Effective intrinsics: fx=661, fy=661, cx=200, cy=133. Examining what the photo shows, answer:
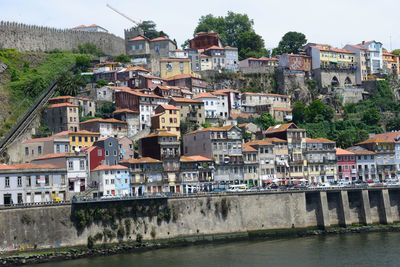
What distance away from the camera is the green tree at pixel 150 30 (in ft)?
484

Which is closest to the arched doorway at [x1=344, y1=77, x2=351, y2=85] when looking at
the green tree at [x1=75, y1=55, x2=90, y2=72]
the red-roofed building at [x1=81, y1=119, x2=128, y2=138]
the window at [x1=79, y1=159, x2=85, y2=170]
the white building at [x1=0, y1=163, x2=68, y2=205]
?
the green tree at [x1=75, y1=55, x2=90, y2=72]

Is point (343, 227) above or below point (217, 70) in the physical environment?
below

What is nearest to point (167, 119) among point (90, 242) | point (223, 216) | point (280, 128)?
point (280, 128)

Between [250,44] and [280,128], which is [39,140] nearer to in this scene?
[280,128]

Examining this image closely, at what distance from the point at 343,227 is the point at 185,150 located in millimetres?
26136

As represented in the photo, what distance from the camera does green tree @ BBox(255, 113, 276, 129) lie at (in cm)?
11312

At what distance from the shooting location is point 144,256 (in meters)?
68.5

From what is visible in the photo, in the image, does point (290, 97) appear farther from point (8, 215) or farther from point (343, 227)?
point (8, 215)

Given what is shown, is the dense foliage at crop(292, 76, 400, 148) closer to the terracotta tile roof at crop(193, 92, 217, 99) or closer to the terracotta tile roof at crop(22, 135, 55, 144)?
the terracotta tile roof at crop(193, 92, 217, 99)

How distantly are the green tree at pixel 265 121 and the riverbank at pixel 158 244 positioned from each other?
3148cm

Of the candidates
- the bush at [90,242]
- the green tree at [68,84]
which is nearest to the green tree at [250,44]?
the green tree at [68,84]

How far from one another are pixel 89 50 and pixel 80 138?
4703cm

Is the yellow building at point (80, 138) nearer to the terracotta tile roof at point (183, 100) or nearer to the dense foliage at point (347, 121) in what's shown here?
the terracotta tile roof at point (183, 100)

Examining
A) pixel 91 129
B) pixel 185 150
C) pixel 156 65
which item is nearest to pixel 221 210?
pixel 185 150
